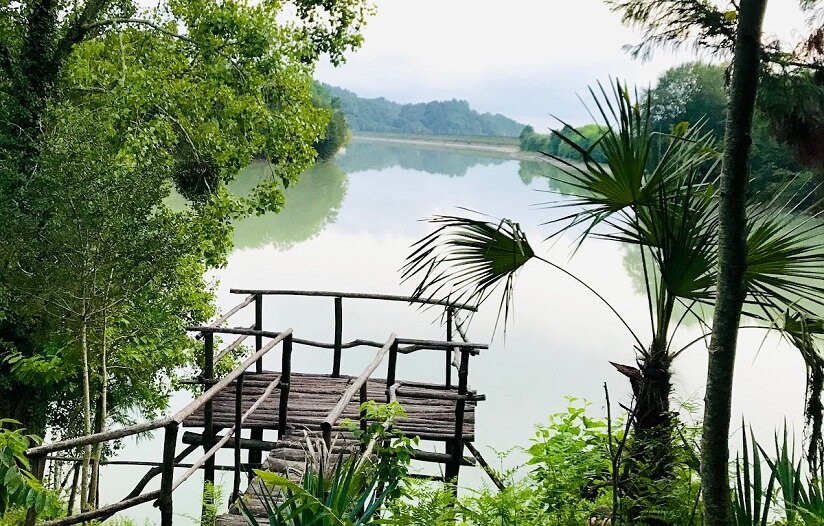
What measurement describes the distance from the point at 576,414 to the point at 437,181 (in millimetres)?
52255

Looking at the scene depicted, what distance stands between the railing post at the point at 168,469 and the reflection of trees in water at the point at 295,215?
12552mm

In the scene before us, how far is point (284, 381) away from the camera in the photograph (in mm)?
5727

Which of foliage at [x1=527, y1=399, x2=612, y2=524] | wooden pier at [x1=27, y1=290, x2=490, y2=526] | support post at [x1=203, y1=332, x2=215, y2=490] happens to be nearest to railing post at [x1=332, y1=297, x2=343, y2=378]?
wooden pier at [x1=27, y1=290, x2=490, y2=526]

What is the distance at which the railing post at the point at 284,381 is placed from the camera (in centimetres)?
558

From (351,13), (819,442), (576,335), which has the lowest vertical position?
(576,335)

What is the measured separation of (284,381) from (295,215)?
25942mm

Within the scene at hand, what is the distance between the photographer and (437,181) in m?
55.9

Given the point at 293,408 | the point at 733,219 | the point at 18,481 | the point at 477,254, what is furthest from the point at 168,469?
the point at 293,408

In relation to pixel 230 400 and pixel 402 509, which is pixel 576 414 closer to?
pixel 402 509

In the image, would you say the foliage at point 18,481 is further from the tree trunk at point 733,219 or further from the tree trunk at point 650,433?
the tree trunk at point 733,219

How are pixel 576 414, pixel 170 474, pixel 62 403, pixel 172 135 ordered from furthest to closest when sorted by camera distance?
1. pixel 62 403
2. pixel 172 135
3. pixel 576 414
4. pixel 170 474

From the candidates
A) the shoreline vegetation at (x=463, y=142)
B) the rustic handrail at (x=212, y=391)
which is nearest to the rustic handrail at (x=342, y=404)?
the rustic handrail at (x=212, y=391)

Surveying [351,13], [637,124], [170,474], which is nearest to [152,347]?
[170,474]

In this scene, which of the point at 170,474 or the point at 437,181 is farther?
the point at 437,181
